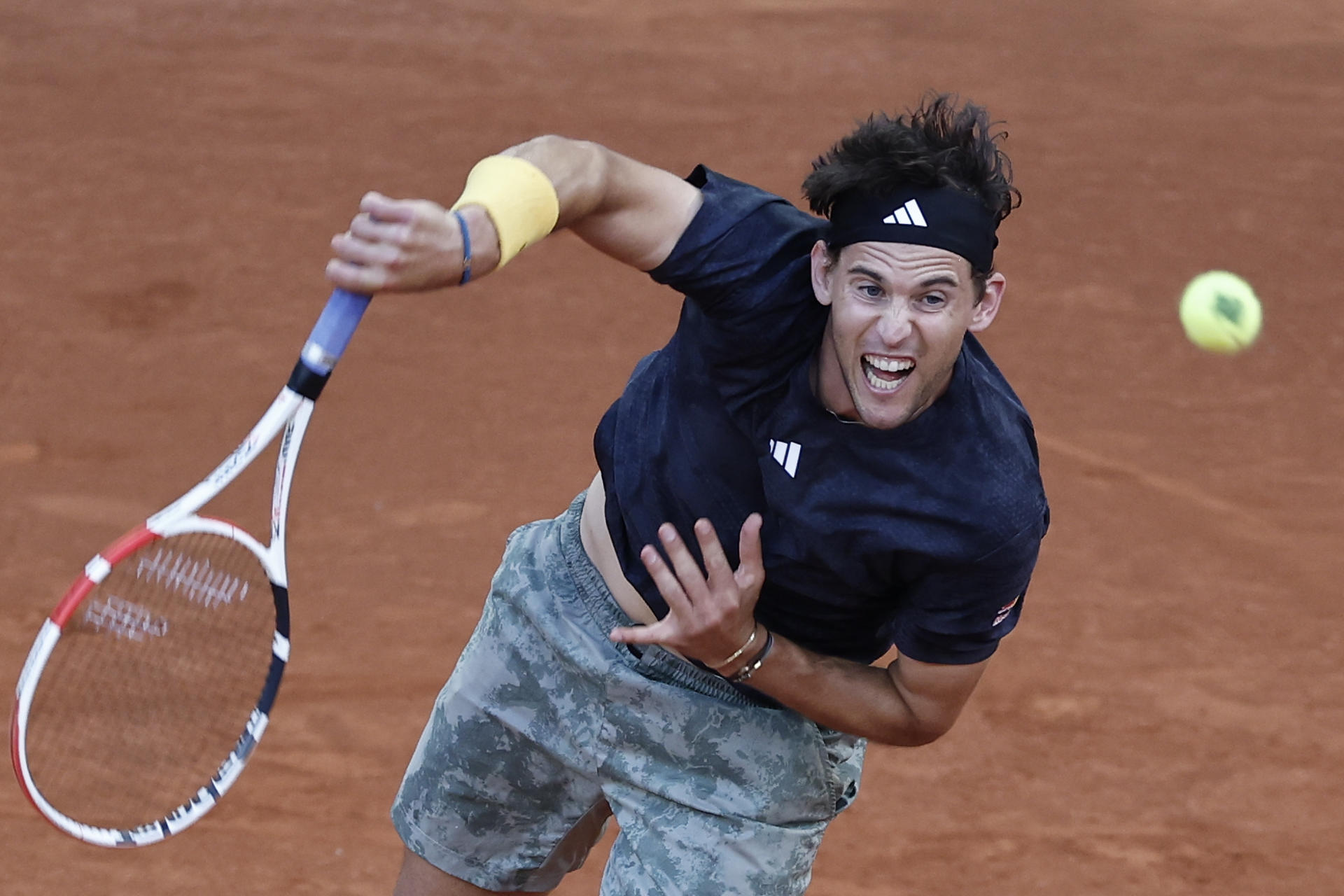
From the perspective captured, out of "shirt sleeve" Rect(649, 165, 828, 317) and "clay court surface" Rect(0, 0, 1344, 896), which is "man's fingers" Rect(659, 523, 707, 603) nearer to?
"shirt sleeve" Rect(649, 165, 828, 317)

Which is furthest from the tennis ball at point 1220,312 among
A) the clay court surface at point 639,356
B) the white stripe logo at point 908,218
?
the white stripe logo at point 908,218

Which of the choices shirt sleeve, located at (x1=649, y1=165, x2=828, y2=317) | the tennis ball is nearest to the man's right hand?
shirt sleeve, located at (x1=649, y1=165, x2=828, y2=317)

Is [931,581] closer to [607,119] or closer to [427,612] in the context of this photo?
[427,612]

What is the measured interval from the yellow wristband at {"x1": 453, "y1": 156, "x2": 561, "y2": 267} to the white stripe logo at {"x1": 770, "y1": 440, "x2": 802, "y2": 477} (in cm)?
59

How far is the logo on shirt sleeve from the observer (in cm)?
290

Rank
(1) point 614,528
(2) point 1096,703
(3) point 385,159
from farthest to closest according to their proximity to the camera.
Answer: (3) point 385,159, (2) point 1096,703, (1) point 614,528

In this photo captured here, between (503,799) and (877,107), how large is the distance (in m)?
5.31

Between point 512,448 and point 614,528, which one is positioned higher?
point 614,528

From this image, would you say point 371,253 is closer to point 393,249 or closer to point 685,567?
point 393,249

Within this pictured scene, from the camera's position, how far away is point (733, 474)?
9.68 feet

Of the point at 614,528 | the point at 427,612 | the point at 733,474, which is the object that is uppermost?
the point at 733,474

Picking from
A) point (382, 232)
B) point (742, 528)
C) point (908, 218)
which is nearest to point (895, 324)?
point (908, 218)

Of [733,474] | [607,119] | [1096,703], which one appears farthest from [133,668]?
[607,119]

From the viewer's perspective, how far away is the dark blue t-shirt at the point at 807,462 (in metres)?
2.77
